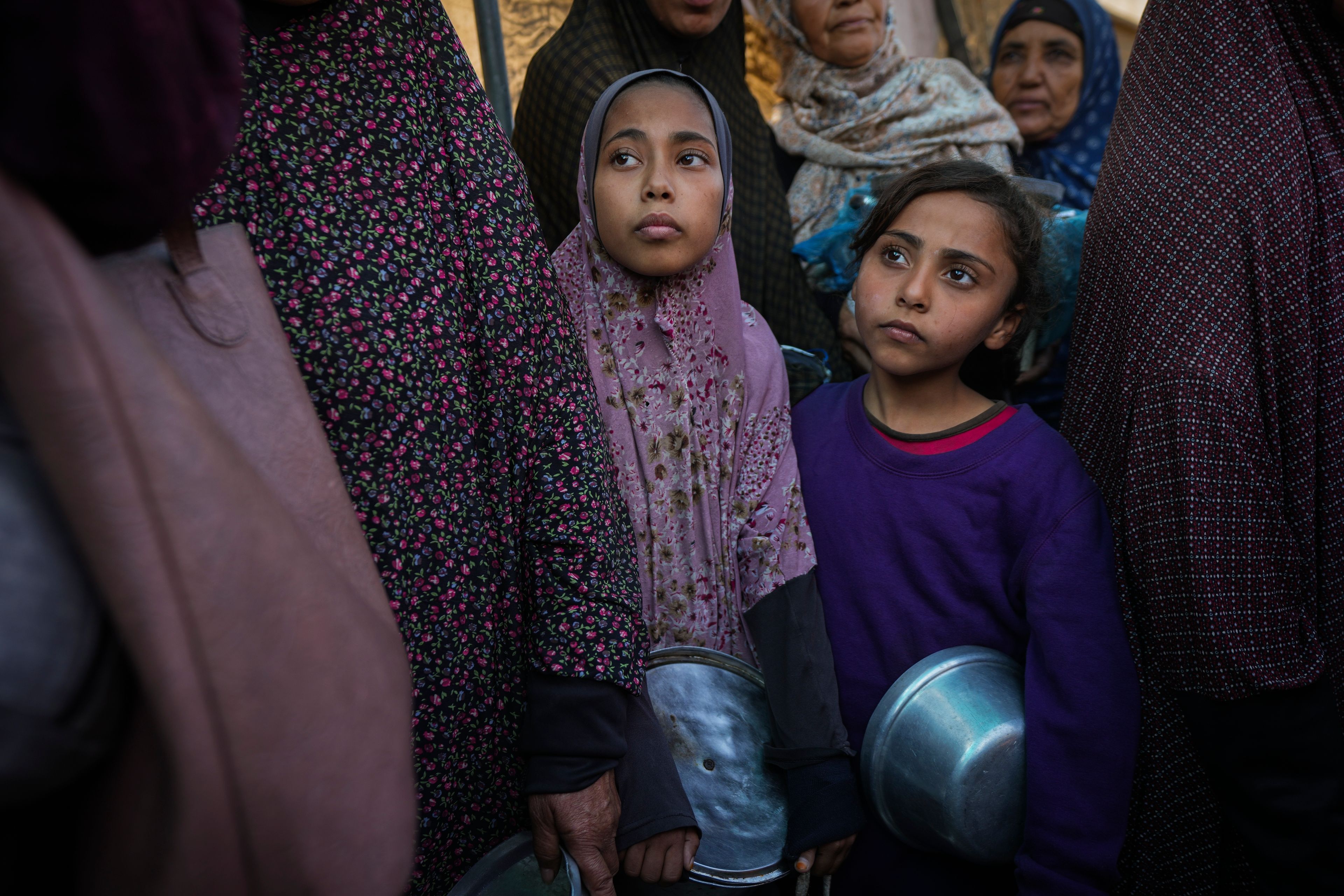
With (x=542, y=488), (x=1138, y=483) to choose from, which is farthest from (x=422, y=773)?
(x=1138, y=483)

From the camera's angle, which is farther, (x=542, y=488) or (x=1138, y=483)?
(x=1138, y=483)

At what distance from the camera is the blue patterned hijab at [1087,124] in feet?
9.91

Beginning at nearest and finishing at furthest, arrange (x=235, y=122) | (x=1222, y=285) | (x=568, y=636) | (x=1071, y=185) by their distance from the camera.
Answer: (x=235, y=122) → (x=568, y=636) → (x=1222, y=285) → (x=1071, y=185)

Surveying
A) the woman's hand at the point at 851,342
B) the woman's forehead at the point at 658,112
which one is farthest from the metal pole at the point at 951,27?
the woman's forehead at the point at 658,112

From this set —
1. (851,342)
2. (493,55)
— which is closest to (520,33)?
(493,55)

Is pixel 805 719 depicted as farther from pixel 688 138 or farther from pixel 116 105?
pixel 116 105

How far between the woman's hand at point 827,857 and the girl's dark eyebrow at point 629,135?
1.33 meters

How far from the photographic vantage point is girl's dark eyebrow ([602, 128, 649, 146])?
1537mm

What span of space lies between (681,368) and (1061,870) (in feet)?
3.64

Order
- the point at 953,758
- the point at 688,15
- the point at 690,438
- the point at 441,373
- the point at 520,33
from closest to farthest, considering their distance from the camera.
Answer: the point at 441,373 < the point at 953,758 < the point at 690,438 < the point at 688,15 < the point at 520,33

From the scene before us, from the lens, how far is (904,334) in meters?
1.61

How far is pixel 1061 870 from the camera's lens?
4.45ft

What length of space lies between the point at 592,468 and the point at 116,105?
0.82 metres

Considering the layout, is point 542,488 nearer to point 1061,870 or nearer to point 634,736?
point 634,736
